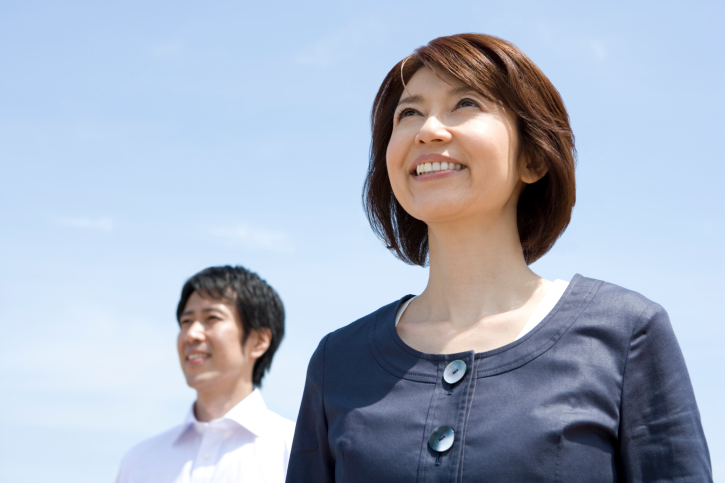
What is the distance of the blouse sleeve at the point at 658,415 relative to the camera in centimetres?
198

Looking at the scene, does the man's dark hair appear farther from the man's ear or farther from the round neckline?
the round neckline

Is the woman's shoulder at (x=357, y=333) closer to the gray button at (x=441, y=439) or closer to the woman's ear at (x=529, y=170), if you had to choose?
the gray button at (x=441, y=439)

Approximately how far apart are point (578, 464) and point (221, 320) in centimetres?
423

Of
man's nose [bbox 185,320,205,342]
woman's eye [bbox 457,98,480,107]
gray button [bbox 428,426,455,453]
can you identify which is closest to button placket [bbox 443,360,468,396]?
gray button [bbox 428,426,455,453]

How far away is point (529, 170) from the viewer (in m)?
2.47

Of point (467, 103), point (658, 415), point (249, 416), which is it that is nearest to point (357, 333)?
point (467, 103)

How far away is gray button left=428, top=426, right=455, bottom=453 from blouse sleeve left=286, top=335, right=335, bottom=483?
0.44m

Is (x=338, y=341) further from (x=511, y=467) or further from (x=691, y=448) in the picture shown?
(x=691, y=448)

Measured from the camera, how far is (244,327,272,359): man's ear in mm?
5957

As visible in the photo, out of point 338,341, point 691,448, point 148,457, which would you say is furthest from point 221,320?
point 691,448

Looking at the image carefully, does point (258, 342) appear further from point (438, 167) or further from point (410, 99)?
point (438, 167)

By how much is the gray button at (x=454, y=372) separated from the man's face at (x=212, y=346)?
372cm

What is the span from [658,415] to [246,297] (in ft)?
14.3

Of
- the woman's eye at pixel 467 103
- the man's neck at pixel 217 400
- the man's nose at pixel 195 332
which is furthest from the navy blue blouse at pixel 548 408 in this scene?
the man's nose at pixel 195 332
